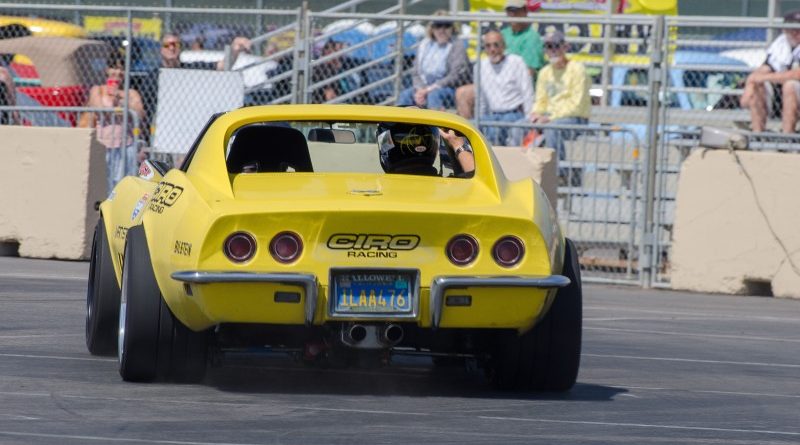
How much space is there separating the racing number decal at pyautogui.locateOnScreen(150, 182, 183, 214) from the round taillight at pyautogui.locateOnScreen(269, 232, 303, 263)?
637mm

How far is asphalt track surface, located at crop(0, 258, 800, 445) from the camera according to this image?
6.21 meters

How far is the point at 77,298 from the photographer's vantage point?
11945 mm

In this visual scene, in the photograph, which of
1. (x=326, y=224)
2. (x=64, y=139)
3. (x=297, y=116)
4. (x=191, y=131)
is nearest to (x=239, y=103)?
(x=191, y=131)

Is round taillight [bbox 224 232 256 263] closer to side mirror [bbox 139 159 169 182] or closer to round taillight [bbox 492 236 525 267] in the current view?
round taillight [bbox 492 236 525 267]

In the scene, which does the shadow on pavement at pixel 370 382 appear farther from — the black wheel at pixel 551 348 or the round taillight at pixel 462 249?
the round taillight at pixel 462 249

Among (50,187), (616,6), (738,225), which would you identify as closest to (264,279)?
(738,225)

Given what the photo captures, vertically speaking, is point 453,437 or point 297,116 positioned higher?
point 297,116

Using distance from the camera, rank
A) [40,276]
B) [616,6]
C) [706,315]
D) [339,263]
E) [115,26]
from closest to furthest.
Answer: [339,263], [706,315], [40,276], [616,6], [115,26]

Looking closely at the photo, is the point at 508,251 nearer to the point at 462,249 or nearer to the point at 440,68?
the point at 462,249

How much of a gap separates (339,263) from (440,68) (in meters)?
9.89

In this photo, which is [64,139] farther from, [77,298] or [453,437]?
[453,437]

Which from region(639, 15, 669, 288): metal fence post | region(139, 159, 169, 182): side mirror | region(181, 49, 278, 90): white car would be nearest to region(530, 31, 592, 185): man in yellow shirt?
region(639, 15, 669, 288): metal fence post

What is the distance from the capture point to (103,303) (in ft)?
27.0

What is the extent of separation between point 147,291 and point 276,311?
2.32 ft
